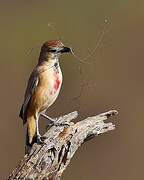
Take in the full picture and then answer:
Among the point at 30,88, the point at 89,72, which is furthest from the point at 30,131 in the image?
the point at 89,72

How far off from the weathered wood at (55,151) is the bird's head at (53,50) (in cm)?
72

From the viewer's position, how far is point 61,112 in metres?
13.9

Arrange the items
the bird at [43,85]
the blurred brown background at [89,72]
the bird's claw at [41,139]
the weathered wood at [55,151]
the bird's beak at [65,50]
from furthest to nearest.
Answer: the blurred brown background at [89,72] → the bird at [43,85] → the bird's beak at [65,50] → the bird's claw at [41,139] → the weathered wood at [55,151]

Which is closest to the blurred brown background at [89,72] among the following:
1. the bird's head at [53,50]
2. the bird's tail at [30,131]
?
the bird's tail at [30,131]

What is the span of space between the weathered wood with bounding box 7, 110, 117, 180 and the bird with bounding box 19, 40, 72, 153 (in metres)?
0.48

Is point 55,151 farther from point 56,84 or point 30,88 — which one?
point 30,88

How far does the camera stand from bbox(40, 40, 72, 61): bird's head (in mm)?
8844

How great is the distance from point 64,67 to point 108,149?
2.46m

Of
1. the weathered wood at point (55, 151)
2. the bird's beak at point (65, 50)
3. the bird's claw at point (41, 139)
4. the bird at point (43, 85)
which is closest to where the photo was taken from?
the weathered wood at point (55, 151)

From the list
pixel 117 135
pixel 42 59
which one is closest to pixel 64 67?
pixel 117 135

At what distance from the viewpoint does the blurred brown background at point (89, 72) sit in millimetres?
13211

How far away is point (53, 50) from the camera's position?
891 cm

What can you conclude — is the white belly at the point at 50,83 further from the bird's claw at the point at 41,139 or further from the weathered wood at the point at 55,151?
the bird's claw at the point at 41,139

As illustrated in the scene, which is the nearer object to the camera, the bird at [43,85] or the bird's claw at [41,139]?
the bird's claw at [41,139]
